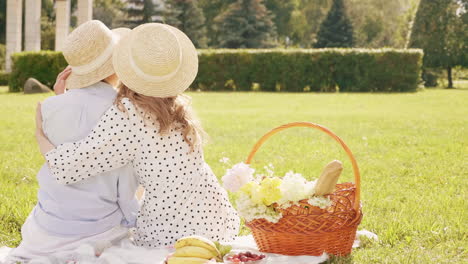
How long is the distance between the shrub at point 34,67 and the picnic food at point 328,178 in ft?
64.3

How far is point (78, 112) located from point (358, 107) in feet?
41.9

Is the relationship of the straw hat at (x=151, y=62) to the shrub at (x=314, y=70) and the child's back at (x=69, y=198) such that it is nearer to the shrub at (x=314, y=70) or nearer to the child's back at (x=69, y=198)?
the child's back at (x=69, y=198)

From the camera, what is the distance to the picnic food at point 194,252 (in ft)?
10.0

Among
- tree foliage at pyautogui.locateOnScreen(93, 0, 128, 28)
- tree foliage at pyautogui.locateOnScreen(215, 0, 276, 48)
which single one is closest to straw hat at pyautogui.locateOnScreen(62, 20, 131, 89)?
tree foliage at pyautogui.locateOnScreen(215, 0, 276, 48)

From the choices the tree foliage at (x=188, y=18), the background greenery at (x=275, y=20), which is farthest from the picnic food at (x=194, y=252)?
the tree foliage at (x=188, y=18)

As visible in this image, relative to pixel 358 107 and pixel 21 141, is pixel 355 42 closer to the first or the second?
pixel 358 107

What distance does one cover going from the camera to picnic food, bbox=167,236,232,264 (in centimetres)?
305

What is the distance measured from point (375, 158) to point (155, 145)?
4.71 m

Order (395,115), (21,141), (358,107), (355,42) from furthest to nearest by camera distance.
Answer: (355,42) < (358,107) < (395,115) < (21,141)

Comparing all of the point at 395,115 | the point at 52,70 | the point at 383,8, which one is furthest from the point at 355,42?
the point at 395,115

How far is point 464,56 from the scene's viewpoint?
93.1 feet

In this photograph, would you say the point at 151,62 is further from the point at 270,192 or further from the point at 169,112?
the point at 270,192

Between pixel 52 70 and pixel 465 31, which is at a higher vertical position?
pixel 465 31

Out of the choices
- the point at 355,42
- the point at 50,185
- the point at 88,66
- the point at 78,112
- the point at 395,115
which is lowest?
the point at 355,42
